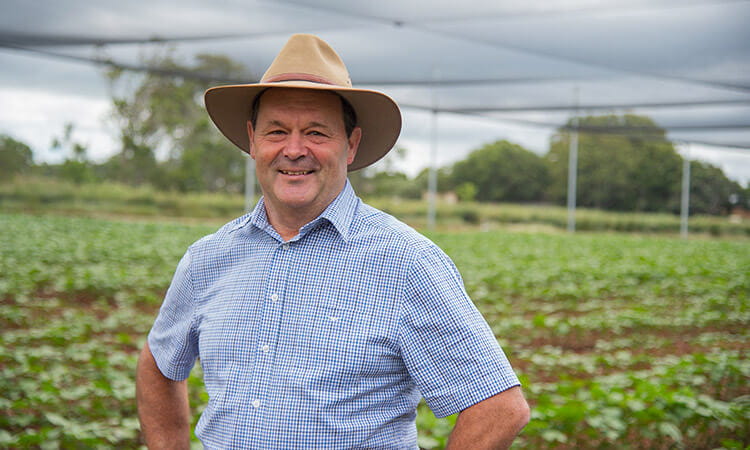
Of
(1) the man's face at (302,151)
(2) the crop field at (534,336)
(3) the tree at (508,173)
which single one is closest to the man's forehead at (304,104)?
(1) the man's face at (302,151)

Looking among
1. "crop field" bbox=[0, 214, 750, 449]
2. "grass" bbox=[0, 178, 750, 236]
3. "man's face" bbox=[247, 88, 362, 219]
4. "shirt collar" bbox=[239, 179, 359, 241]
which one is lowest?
"crop field" bbox=[0, 214, 750, 449]

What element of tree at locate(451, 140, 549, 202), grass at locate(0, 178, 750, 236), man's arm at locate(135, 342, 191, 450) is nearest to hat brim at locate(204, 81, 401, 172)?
man's arm at locate(135, 342, 191, 450)

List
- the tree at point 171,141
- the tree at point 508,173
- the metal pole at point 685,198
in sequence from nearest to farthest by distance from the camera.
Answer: the tree at point 171,141 < the metal pole at point 685,198 < the tree at point 508,173

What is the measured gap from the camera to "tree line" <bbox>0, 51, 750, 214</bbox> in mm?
16469

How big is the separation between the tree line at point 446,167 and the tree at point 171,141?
3cm

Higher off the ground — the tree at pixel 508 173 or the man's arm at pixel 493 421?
the tree at pixel 508 173

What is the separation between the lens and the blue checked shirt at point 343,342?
4.52 feet

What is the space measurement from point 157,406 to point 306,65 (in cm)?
96

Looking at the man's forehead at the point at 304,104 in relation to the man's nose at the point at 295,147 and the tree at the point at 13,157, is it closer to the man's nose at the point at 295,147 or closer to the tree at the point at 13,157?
the man's nose at the point at 295,147

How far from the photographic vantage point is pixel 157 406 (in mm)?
1796

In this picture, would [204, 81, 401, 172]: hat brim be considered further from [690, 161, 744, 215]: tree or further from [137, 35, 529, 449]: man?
[690, 161, 744, 215]: tree

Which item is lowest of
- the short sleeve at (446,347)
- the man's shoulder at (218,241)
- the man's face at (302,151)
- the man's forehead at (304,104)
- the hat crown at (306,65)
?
the short sleeve at (446,347)

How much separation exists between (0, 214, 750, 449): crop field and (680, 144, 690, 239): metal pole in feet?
24.2

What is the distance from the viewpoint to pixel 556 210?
22578 millimetres
